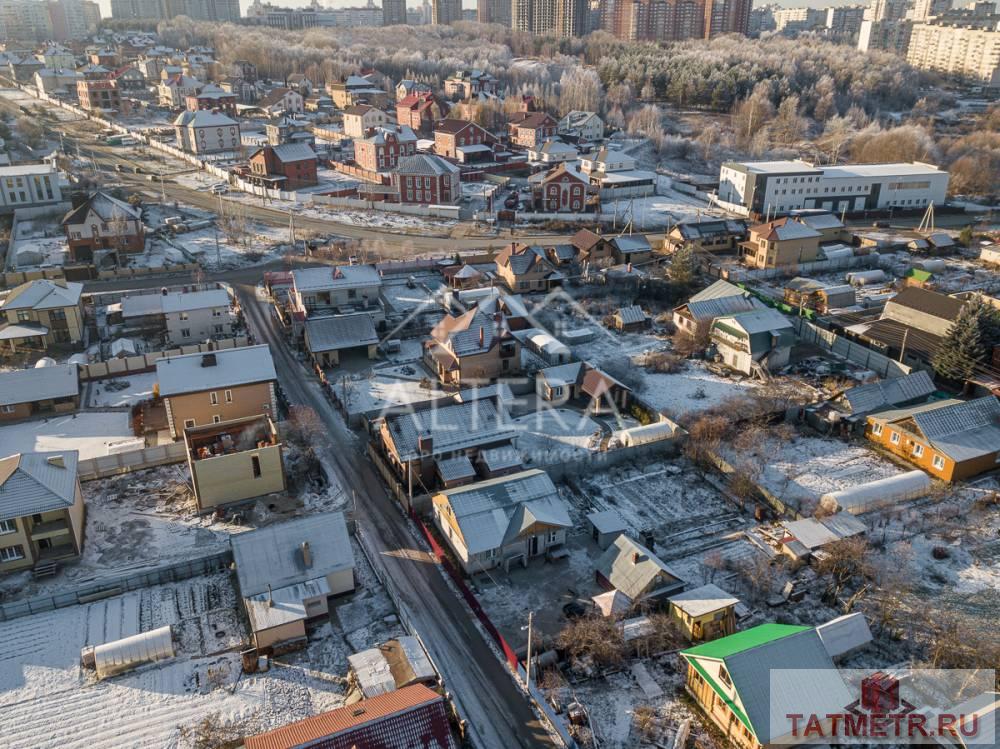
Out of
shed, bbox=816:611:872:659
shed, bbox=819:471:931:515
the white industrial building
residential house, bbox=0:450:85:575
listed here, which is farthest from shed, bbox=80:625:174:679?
the white industrial building

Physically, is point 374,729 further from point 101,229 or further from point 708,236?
point 708,236

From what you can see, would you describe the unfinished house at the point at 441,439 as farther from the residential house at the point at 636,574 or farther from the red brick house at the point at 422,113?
the red brick house at the point at 422,113

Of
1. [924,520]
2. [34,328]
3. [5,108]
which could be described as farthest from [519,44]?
[924,520]

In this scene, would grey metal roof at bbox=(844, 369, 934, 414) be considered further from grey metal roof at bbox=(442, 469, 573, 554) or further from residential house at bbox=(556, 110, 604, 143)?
residential house at bbox=(556, 110, 604, 143)

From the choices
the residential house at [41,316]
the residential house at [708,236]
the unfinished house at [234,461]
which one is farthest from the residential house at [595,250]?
the residential house at [41,316]

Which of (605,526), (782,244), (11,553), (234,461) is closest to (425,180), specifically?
(782,244)
